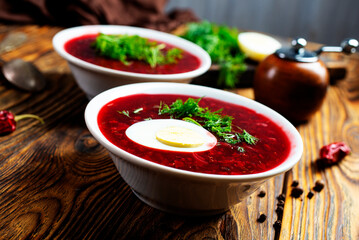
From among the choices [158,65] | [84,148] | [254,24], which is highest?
[158,65]

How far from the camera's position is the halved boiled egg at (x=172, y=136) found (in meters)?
1.46

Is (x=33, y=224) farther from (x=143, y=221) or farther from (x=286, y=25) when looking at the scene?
(x=286, y=25)

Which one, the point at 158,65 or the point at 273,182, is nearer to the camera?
the point at 273,182

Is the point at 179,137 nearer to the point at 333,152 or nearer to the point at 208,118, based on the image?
the point at 208,118

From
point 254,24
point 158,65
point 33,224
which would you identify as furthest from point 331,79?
point 254,24

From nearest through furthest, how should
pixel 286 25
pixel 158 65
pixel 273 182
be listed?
pixel 273 182 → pixel 158 65 → pixel 286 25

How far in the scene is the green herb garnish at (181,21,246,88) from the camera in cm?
264

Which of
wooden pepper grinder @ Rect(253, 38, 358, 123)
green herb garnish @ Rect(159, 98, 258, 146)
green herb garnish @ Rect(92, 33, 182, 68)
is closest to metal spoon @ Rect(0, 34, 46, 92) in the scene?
green herb garnish @ Rect(92, 33, 182, 68)

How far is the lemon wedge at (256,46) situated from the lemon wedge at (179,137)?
57.2 inches

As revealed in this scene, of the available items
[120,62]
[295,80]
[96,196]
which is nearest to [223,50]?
[295,80]

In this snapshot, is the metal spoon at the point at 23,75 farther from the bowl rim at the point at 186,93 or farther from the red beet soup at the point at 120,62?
the bowl rim at the point at 186,93

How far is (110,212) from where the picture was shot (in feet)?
4.90

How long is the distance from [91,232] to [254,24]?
15.8ft

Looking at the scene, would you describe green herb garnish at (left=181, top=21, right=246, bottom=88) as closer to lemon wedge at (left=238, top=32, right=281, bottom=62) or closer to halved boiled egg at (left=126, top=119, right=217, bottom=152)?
lemon wedge at (left=238, top=32, right=281, bottom=62)
